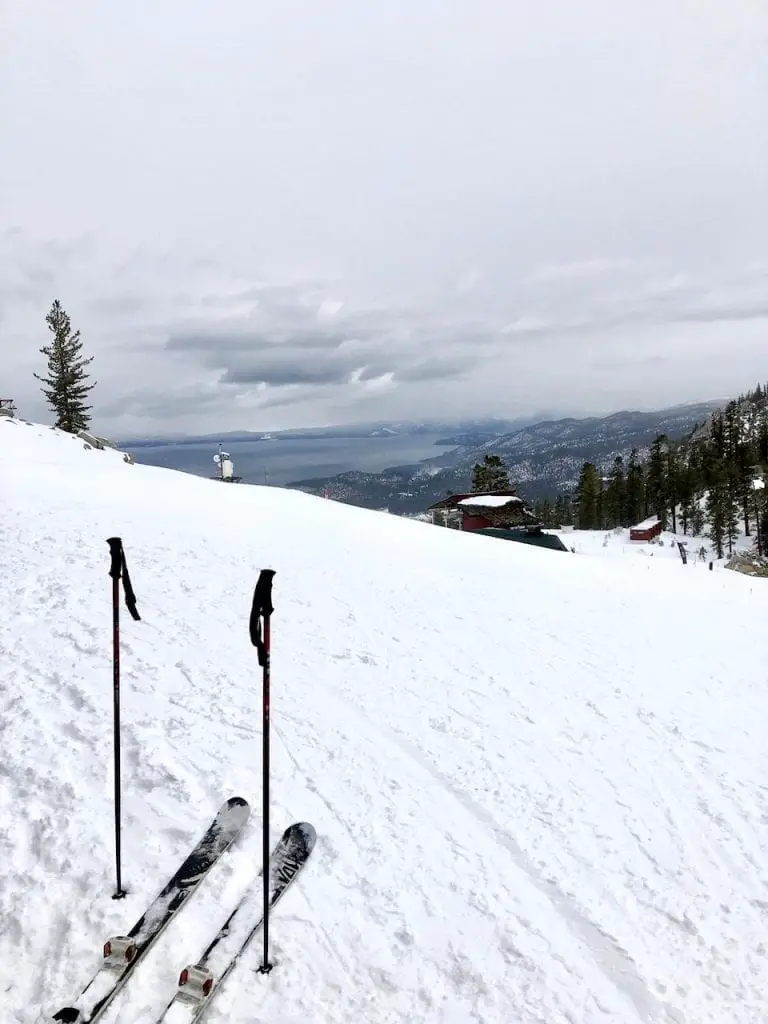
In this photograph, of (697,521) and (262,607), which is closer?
(262,607)

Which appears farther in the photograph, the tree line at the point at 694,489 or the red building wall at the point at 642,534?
the tree line at the point at 694,489

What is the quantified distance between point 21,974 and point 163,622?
616 cm

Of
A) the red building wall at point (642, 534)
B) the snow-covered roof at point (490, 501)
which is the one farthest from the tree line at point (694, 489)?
the snow-covered roof at point (490, 501)

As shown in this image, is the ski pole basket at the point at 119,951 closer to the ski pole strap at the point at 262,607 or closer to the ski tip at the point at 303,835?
the ski tip at the point at 303,835

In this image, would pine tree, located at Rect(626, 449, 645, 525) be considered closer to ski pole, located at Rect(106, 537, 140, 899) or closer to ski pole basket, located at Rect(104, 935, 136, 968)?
ski pole, located at Rect(106, 537, 140, 899)

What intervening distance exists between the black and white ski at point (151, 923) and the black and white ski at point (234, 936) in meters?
0.39

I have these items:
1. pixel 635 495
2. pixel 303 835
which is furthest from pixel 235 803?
pixel 635 495

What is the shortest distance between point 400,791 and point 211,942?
2.52 metres

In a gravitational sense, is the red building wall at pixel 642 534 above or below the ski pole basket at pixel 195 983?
below

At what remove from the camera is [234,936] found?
14.2 ft

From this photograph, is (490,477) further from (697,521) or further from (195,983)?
(195,983)

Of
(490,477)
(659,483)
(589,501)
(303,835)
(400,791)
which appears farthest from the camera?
(659,483)

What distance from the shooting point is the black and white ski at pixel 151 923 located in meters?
3.75

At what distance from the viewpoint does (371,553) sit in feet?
53.1
